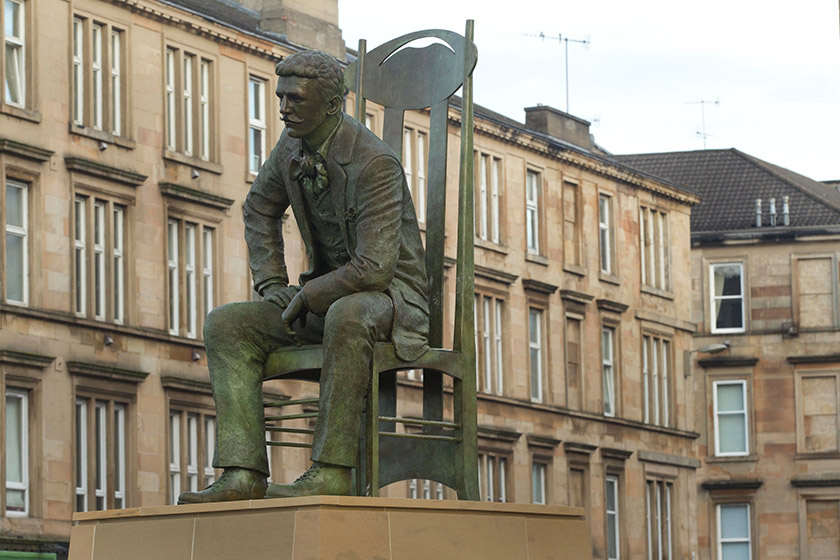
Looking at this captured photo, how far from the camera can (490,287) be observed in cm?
4644

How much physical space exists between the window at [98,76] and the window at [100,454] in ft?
14.6

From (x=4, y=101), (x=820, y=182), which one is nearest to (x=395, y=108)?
(x=4, y=101)

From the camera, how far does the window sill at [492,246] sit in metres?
46.2

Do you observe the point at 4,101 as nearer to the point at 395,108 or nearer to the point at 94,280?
the point at 94,280

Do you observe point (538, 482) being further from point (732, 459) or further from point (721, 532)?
point (732, 459)

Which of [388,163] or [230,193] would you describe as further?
[230,193]

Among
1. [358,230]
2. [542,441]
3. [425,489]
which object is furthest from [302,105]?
[542,441]

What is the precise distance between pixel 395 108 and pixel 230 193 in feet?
86.8

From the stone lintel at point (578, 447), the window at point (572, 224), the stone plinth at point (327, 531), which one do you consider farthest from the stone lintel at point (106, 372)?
the stone plinth at point (327, 531)

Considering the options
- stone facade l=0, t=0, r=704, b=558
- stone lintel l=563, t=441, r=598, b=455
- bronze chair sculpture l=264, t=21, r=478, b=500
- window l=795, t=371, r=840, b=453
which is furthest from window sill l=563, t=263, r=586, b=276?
bronze chair sculpture l=264, t=21, r=478, b=500

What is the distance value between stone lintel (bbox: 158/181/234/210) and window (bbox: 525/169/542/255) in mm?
11850

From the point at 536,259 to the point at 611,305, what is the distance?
3.39m

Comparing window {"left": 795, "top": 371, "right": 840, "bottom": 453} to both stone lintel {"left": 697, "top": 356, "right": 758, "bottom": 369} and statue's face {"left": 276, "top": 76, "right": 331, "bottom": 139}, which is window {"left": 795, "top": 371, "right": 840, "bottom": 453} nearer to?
stone lintel {"left": 697, "top": 356, "right": 758, "bottom": 369}

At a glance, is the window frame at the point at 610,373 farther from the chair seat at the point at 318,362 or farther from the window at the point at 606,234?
the chair seat at the point at 318,362
